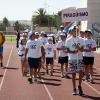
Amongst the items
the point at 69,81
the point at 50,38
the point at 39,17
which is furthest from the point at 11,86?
the point at 39,17

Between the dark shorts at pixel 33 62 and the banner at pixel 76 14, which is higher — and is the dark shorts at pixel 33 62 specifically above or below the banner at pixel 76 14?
below

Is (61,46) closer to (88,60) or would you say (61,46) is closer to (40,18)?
(88,60)

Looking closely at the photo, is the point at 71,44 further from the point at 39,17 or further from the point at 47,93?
the point at 39,17

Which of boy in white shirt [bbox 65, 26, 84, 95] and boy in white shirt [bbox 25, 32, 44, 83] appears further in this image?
boy in white shirt [bbox 25, 32, 44, 83]

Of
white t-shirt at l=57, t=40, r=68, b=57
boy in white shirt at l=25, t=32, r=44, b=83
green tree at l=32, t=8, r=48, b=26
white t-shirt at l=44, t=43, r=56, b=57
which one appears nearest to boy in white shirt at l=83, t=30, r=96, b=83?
white t-shirt at l=57, t=40, r=68, b=57

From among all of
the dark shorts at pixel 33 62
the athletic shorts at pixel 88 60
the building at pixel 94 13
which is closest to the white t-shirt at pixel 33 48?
the dark shorts at pixel 33 62

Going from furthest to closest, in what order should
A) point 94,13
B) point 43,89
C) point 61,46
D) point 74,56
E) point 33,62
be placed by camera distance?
point 94,13, point 61,46, point 33,62, point 43,89, point 74,56

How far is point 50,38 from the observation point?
49.1 ft

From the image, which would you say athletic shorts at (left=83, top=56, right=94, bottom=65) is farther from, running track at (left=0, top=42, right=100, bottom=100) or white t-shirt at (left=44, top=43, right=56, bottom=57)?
white t-shirt at (left=44, top=43, right=56, bottom=57)

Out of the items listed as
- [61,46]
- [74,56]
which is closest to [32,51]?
[61,46]

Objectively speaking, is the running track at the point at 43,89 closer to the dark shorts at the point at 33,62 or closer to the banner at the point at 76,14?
the dark shorts at the point at 33,62

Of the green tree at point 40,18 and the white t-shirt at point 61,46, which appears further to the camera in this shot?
the green tree at point 40,18

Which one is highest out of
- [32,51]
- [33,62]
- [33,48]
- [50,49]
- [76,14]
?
[76,14]

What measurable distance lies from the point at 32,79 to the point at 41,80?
0.36 metres
